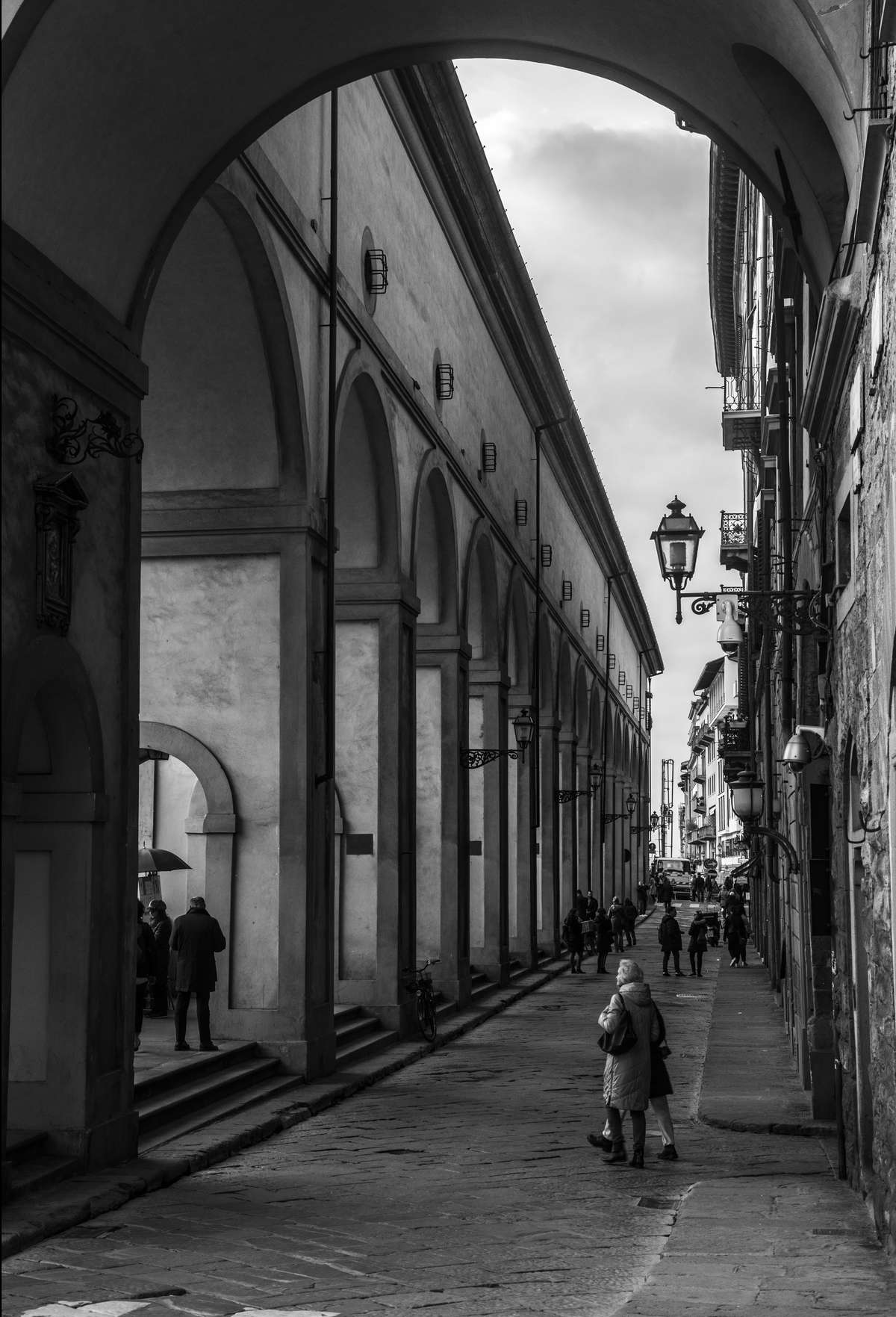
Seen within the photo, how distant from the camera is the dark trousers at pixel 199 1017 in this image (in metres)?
13.0

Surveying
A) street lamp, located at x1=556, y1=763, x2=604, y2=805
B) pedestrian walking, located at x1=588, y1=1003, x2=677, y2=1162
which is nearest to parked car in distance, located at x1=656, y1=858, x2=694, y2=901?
street lamp, located at x1=556, y1=763, x2=604, y2=805

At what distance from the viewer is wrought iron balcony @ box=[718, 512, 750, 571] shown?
122 ft

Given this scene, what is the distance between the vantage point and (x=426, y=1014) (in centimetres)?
1803

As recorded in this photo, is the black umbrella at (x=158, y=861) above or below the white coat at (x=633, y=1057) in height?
above

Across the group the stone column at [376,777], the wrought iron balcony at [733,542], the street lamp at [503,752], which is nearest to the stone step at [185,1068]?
the stone column at [376,777]

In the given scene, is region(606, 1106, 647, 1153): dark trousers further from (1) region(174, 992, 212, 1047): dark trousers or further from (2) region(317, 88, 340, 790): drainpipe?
(2) region(317, 88, 340, 790): drainpipe

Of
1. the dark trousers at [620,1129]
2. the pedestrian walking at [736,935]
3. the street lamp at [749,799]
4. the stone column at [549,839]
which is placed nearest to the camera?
the dark trousers at [620,1129]

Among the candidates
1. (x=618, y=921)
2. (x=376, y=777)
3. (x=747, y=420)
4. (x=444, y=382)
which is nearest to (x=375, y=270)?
(x=444, y=382)

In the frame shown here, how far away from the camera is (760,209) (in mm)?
24312

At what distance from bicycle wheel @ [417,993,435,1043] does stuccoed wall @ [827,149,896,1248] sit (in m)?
8.98

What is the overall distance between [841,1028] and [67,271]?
6602mm

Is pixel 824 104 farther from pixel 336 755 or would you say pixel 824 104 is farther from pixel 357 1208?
pixel 336 755

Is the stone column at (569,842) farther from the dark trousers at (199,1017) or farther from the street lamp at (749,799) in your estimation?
the dark trousers at (199,1017)

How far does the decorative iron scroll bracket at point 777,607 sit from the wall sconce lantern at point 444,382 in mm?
9749
